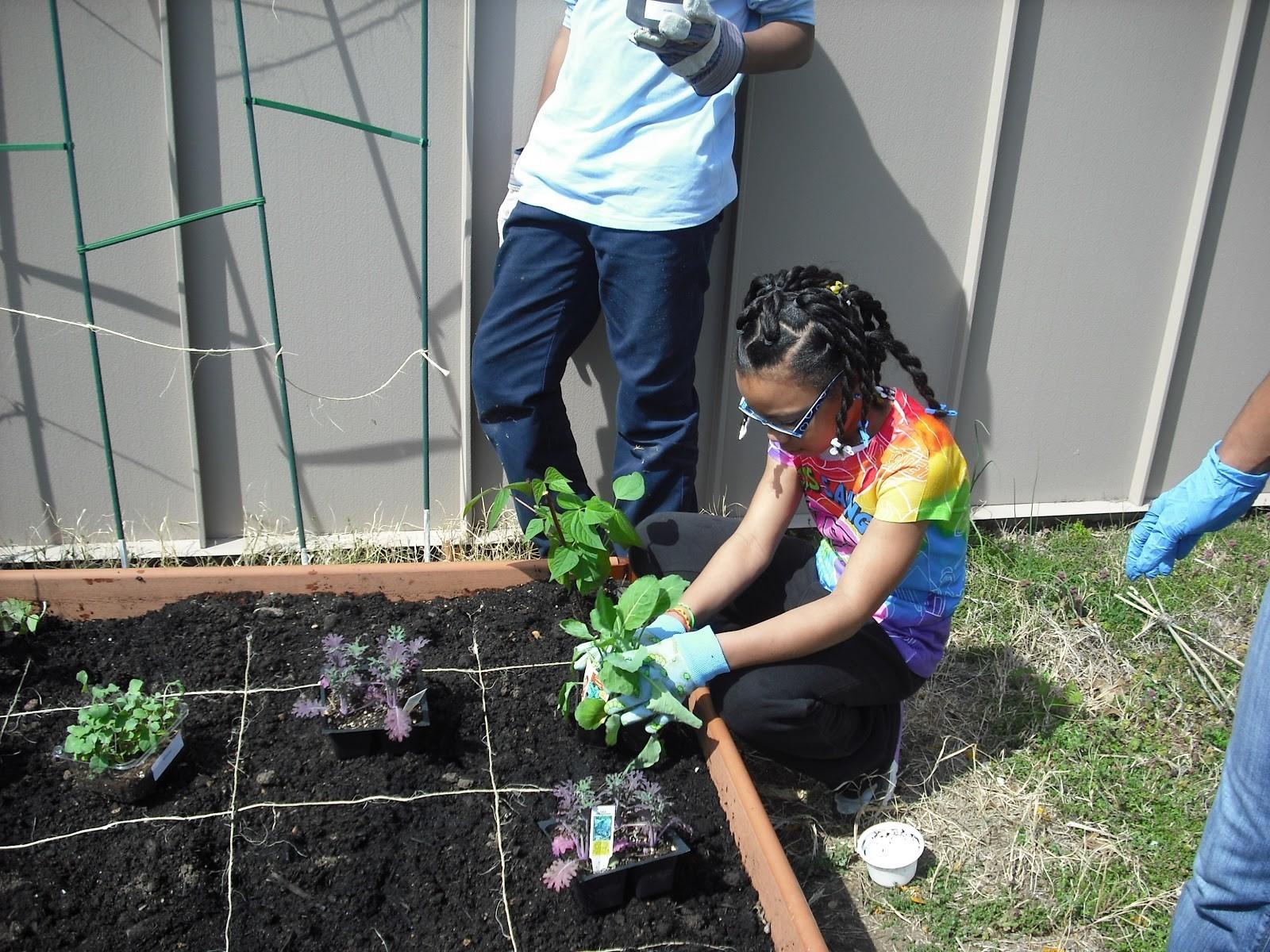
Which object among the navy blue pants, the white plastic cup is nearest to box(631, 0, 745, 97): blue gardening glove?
the navy blue pants

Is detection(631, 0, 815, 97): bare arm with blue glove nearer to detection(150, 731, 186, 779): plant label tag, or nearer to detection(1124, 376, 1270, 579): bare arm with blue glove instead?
detection(1124, 376, 1270, 579): bare arm with blue glove

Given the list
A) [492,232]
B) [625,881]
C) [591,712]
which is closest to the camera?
[625,881]

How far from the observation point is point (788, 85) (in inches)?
107

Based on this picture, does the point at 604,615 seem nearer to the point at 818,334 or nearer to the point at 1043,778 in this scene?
the point at 818,334

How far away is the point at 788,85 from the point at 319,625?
182 centimetres

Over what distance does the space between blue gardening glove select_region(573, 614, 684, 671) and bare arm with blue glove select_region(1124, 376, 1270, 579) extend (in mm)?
866

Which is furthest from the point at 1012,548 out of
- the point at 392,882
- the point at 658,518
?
the point at 392,882

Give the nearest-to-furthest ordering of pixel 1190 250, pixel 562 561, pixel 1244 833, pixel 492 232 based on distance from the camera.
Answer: pixel 1244 833, pixel 562 561, pixel 492 232, pixel 1190 250

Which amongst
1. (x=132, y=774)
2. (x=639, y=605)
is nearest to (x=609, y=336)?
(x=639, y=605)

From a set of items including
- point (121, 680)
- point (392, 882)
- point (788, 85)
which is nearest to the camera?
point (392, 882)

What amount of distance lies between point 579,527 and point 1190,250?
2.24 metres

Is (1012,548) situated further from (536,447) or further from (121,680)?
(121,680)

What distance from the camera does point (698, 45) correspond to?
6.57 ft

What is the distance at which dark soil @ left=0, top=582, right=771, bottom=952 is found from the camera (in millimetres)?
1555
